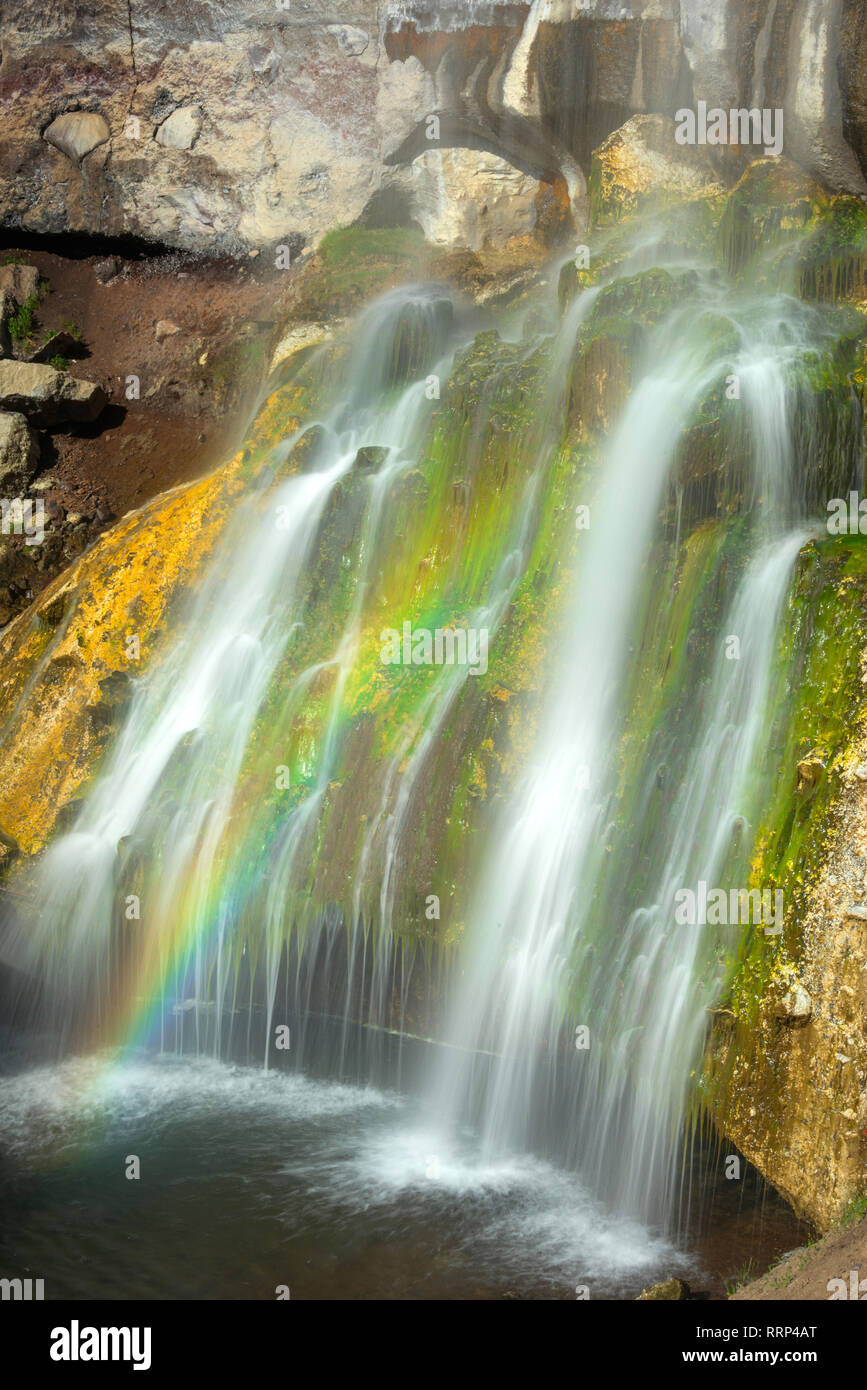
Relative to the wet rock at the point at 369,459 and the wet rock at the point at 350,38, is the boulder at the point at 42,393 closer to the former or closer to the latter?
the wet rock at the point at 350,38

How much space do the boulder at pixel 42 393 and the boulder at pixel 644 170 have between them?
7605mm

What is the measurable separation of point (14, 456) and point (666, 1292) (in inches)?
544

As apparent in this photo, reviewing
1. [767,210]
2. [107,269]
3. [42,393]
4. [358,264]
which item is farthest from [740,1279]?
[107,269]

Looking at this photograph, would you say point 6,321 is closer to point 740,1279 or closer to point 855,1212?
point 740,1279

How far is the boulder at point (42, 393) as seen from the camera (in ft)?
55.1

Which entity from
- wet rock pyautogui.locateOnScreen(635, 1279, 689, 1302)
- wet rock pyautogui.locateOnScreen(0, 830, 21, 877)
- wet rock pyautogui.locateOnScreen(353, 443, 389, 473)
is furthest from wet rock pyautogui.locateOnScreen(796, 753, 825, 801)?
wet rock pyautogui.locateOnScreen(0, 830, 21, 877)

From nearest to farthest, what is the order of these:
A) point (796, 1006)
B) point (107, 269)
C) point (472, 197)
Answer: point (796, 1006) → point (472, 197) → point (107, 269)

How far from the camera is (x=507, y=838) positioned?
9109 mm

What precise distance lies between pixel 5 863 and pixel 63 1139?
353 centimetres

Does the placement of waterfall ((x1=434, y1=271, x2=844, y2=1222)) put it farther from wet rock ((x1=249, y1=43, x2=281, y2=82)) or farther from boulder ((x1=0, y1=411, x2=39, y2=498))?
wet rock ((x1=249, y1=43, x2=281, y2=82))

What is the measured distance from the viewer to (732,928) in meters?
7.46

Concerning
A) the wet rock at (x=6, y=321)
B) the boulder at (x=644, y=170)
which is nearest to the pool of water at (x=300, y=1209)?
the boulder at (x=644, y=170)
